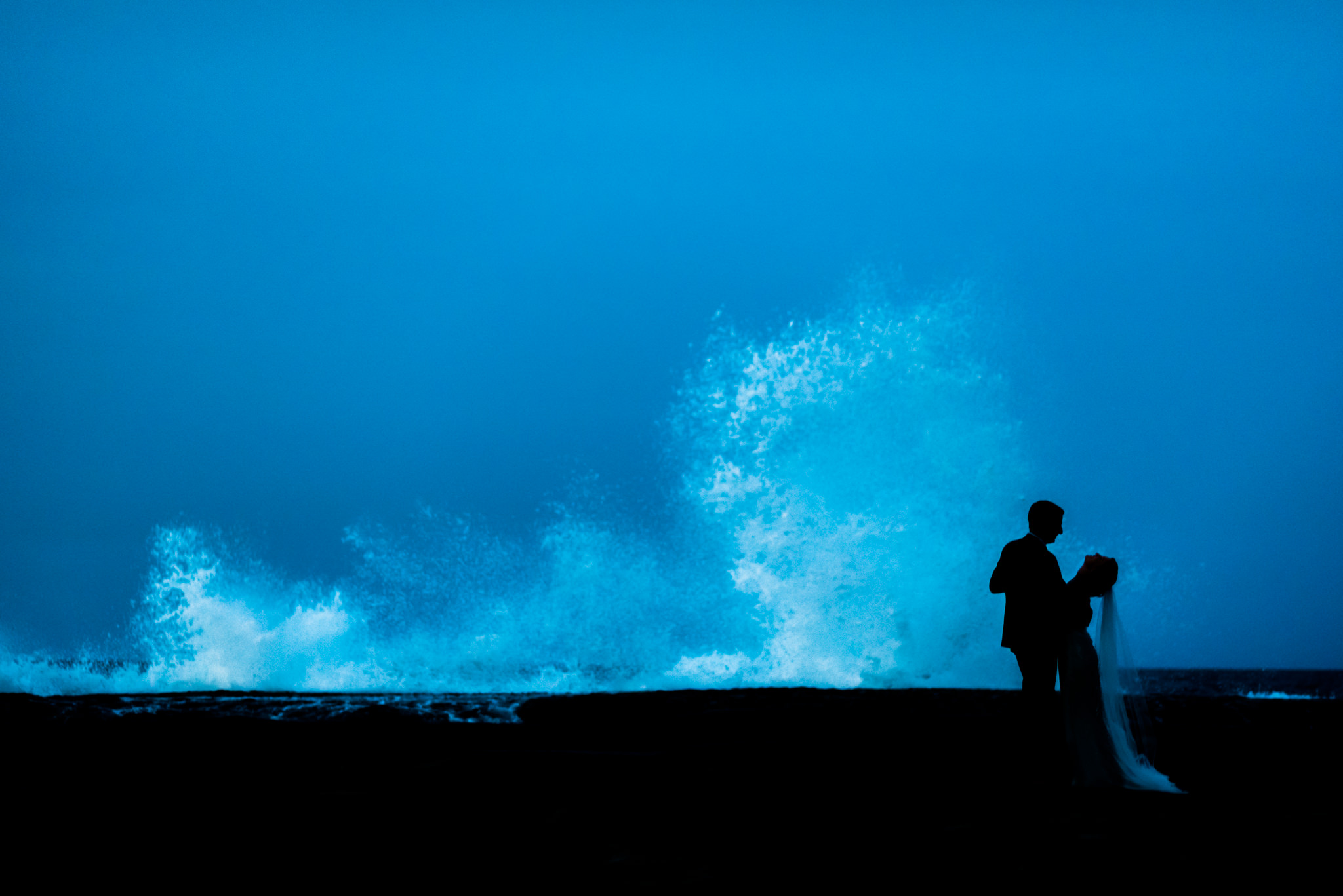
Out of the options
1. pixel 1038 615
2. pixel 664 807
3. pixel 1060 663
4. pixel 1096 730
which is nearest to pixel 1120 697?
pixel 1096 730

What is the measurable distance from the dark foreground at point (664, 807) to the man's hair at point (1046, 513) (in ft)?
6.26

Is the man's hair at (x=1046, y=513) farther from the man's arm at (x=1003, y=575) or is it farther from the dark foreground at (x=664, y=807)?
the dark foreground at (x=664, y=807)

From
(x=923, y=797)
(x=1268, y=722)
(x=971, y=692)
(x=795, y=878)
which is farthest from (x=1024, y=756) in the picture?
(x=971, y=692)

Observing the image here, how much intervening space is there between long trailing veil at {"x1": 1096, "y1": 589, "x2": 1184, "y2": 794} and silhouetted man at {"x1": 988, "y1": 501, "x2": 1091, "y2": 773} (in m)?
0.49

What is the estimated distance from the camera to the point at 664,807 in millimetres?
5367

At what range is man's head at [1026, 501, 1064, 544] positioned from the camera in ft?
20.9

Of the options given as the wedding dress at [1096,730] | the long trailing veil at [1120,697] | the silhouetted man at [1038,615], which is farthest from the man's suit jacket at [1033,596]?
the long trailing veil at [1120,697]

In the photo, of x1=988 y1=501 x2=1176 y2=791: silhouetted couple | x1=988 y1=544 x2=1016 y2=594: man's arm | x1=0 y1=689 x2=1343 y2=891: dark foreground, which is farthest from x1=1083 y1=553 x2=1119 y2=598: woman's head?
x1=0 y1=689 x2=1343 y2=891: dark foreground

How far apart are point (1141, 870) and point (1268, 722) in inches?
492

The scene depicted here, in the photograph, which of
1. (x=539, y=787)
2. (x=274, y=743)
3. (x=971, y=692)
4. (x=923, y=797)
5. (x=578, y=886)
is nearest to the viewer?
(x=578, y=886)

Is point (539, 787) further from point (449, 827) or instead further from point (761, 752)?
point (761, 752)

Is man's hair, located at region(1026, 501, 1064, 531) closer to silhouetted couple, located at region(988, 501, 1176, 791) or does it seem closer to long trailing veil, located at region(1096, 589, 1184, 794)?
silhouetted couple, located at region(988, 501, 1176, 791)

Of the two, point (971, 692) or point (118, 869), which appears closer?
point (118, 869)

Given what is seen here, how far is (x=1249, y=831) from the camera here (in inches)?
178
